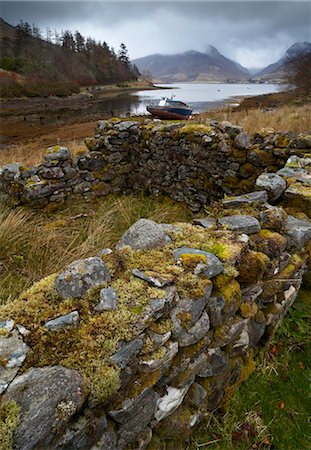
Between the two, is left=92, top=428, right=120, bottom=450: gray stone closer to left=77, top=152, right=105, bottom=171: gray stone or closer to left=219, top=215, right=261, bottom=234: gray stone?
left=219, top=215, right=261, bottom=234: gray stone

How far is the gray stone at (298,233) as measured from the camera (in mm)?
2638

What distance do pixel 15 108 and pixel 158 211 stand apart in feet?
109

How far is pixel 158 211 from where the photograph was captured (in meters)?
5.51

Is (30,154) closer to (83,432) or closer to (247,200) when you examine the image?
(247,200)

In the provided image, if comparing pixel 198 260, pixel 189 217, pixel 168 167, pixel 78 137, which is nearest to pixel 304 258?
pixel 198 260

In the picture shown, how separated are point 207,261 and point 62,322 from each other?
93 centimetres

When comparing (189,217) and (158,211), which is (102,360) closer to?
(158,211)

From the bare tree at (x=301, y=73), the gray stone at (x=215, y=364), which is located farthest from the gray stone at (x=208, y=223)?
the bare tree at (x=301, y=73)

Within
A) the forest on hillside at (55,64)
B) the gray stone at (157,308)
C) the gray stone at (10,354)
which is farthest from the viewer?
the forest on hillside at (55,64)

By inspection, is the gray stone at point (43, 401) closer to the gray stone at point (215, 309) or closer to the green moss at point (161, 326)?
the green moss at point (161, 326)

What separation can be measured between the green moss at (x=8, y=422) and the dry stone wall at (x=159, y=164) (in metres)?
4.76

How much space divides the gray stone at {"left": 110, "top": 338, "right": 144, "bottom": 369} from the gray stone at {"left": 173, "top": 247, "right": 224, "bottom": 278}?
61 cm

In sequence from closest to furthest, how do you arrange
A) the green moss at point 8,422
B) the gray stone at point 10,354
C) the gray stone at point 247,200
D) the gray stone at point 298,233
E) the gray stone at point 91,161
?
the green moss at point 8,422
the gray stone at point 10,354
the gray stone at point 298,233
the gray stone at point 247,200
the gray stone at point 91,161

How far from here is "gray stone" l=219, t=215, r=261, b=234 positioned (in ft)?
7.92
